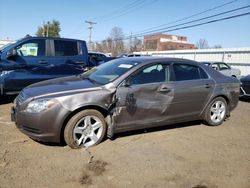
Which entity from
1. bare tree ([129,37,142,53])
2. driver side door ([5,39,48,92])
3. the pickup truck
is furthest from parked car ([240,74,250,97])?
bare tree ([129,37,142,53])

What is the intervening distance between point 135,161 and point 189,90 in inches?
83.2

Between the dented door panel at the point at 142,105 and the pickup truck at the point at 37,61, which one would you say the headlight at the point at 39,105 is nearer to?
the dented door panel at the point at 142,105

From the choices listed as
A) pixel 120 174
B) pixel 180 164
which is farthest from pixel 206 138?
pixel 120 174

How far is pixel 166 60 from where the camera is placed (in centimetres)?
553

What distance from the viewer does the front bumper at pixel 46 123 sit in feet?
14.0

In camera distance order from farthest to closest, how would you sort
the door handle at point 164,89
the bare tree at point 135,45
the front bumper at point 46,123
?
the bare tree at point 135,45 < the door handle at point 164,89 < the front bumper at point 46,123

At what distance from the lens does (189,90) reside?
5621 millimetres

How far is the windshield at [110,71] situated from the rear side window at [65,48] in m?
3.11

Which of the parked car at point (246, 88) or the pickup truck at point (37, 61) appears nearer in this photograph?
the pickup truck at point (37, 61)

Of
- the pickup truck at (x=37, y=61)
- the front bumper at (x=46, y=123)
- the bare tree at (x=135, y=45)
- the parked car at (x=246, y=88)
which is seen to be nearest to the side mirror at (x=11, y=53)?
the pickup truck at (x=37, y=61)

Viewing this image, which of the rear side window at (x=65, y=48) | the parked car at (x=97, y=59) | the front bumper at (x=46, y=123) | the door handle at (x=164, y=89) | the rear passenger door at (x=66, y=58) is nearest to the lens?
the front bumper at (x=46, y=123)

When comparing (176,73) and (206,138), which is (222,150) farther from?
(176,73)

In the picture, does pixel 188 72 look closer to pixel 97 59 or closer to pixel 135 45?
pixel 97 59

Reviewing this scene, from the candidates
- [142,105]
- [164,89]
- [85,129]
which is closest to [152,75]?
[164,89]
